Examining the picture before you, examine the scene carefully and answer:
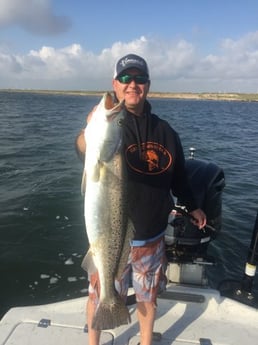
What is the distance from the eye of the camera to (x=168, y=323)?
145 inches

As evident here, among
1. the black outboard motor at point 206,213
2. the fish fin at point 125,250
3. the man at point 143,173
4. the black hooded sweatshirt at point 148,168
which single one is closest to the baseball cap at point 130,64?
the man at point 143,173

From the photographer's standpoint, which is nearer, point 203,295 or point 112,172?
point 112,172

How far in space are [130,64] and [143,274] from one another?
1781 mm

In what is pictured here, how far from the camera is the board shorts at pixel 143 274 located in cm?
308

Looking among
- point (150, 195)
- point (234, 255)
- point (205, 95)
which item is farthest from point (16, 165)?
point (205, 95)

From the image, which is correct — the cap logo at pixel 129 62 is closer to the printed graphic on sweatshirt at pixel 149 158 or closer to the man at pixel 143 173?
the man at pixel 143 173

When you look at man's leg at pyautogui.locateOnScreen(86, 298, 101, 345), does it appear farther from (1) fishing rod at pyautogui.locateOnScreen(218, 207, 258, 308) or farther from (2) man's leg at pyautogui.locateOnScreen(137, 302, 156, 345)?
(1) fishing rod at pyautogui.locateOnScreen(218, 207, 258, 308)

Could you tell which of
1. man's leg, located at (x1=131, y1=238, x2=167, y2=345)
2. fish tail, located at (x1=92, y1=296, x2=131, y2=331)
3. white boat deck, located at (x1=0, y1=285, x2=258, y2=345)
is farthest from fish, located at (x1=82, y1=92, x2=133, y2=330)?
white boat deck, located at (x1=0, y1=285, x2=258, y2=345)

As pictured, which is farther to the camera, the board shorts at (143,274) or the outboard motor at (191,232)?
the outboard motor at (191,232)

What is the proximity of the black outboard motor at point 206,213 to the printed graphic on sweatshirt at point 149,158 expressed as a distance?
3.45 feet

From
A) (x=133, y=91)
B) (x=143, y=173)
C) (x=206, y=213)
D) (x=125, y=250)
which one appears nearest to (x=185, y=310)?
(x=206, y=213)

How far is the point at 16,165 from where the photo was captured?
13.8 m

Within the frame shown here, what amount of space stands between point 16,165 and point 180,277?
1086 centimetres

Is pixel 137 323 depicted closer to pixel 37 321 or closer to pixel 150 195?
pixel 37 321
